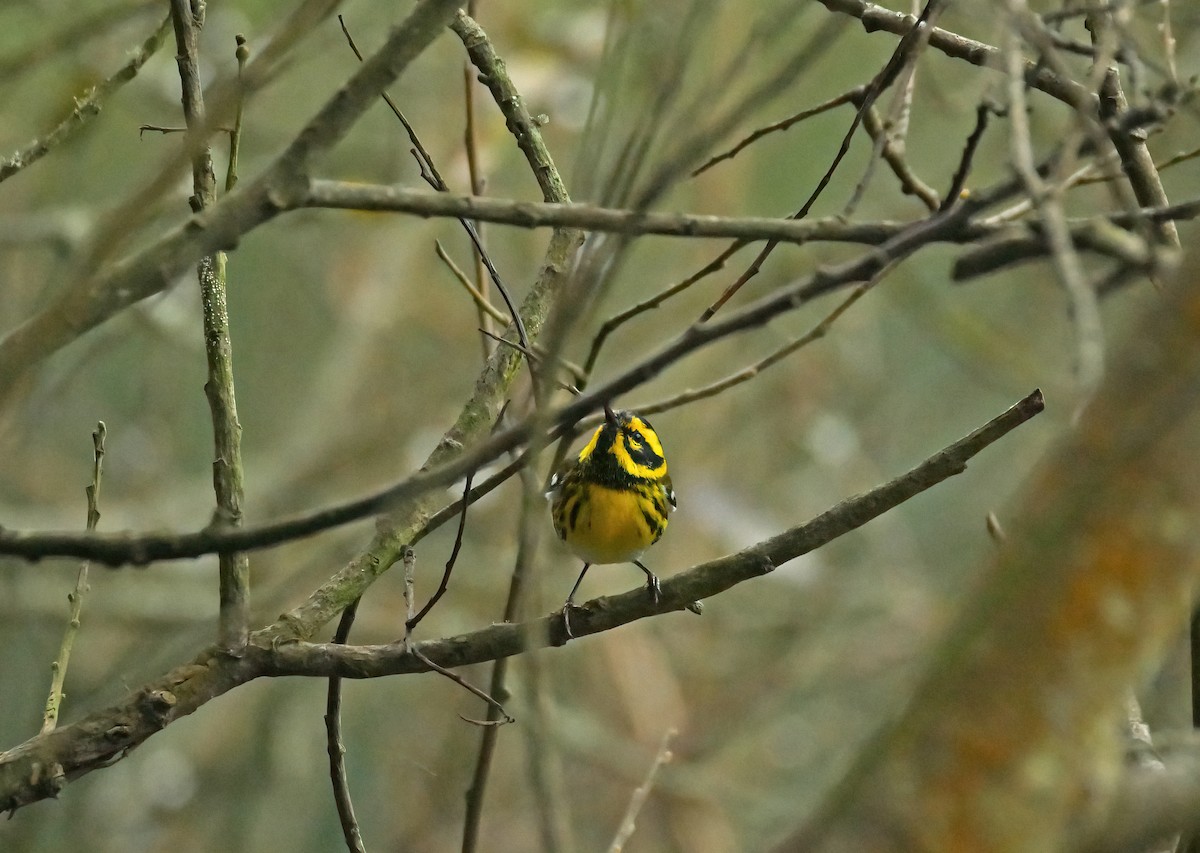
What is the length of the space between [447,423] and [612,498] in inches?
104

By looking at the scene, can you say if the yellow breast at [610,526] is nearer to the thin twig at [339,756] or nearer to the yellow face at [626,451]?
the yellow face at [626,451]

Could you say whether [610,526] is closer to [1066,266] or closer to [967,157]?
[967,157]

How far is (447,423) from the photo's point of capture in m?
6.77

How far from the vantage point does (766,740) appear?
27.1 ft

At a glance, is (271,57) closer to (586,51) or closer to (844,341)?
(586,51)

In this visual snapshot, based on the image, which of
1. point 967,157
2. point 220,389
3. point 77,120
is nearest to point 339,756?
point 220,389

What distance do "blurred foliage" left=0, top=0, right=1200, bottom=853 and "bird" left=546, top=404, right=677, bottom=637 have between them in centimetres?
92

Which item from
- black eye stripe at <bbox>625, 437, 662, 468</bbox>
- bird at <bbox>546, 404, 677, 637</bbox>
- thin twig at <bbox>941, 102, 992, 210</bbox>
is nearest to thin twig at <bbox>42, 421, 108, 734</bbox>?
thin twig at <bbox>941, 102, 992, 210</bbox>

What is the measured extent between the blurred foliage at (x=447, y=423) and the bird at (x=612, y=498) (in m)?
0.92

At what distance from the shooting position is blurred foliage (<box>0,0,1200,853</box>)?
19.1 feet

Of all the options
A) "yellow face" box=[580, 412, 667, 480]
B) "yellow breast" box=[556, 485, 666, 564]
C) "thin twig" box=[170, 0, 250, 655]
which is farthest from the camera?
"yellow face" box=[580, 412, 667, 480]

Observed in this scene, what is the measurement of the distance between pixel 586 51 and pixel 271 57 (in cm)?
447

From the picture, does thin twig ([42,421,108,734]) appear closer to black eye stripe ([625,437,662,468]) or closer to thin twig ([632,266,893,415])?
thin twig ([632,266,893,415])

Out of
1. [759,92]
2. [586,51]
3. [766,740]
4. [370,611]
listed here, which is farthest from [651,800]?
[759,92]
